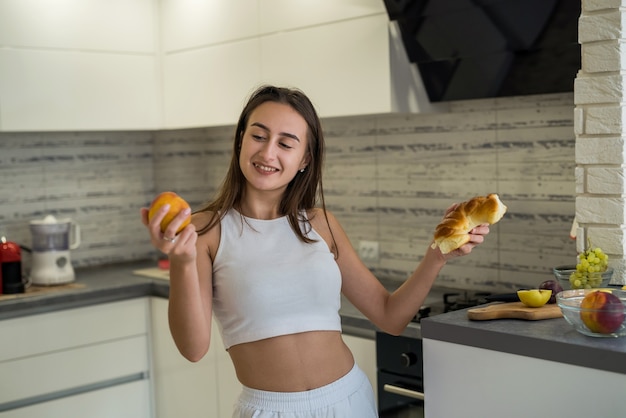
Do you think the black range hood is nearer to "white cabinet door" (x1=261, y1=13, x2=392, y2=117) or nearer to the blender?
"white cabinet door" (x1=261, y1=13, x2=392, y2=117)

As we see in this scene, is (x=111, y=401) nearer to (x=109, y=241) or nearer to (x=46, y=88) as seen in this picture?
(x=109, y=241)

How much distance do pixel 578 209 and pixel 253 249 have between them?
0.85 metres

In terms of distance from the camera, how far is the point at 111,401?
12.0 ft

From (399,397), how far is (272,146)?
115cm

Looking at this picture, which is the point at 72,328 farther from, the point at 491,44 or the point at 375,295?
the point at 491,44

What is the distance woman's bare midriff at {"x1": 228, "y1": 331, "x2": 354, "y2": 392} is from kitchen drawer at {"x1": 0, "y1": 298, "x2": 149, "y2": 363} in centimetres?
164

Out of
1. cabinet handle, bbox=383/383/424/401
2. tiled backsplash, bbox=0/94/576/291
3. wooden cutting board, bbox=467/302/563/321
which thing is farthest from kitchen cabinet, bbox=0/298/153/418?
wooden cutting board, bbox=467/302/563/321

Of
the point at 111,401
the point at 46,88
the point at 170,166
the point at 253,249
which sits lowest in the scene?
the point at 111,401

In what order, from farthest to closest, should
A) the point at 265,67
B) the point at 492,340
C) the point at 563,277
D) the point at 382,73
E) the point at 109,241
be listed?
1. the point at 109,241
2. the point at 265,67
3. the point at 382,73
4. the point at 563,277
5. the point at 492,340

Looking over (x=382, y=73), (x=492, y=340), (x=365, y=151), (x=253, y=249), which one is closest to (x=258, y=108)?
(x=253, y=249)

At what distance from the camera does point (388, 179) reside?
11.5 feet

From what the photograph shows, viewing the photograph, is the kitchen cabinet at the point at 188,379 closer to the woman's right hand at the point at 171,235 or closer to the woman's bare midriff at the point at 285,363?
the woman's bare midriff at the point at 285,363

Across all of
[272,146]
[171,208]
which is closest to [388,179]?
[272,146]

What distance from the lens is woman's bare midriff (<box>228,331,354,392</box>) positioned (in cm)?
199
